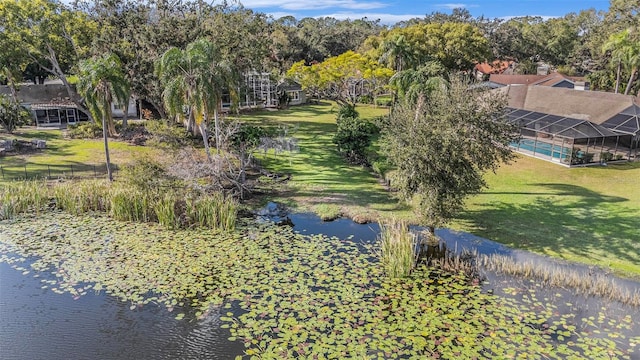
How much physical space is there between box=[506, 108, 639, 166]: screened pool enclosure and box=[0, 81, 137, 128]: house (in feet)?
103

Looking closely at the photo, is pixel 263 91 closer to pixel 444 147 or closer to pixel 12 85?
pixel 12 85

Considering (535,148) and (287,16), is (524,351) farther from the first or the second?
(287,16)

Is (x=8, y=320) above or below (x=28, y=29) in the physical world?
below

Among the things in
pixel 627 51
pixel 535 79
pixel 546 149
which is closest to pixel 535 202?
pixel 546 149

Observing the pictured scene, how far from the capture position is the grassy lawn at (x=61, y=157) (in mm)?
24094

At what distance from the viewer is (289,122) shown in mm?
40344

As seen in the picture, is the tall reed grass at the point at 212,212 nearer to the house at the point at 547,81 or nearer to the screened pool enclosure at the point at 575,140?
the screened pool enclosure at the point at 575,140

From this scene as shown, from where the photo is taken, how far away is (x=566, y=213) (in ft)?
62.6

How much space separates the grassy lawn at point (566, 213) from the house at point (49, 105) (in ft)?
100

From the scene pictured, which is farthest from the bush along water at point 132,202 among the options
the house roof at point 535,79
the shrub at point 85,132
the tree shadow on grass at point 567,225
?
the house roof at point 535,79

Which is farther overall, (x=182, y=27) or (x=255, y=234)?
(x=182, y=27)

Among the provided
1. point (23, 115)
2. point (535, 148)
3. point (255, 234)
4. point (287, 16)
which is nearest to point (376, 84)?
point (535, 148)

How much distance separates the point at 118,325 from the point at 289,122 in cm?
3018

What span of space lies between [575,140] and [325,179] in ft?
50.6
